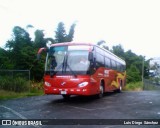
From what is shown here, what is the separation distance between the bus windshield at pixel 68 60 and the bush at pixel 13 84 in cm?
669

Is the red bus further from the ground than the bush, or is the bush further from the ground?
the red bus

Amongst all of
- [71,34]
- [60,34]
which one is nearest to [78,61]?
[60,34]

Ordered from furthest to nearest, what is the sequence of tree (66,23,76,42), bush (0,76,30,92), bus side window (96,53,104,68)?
tree (66,23,76,42), bush (0,76,30,92), bus side window (96,53,104,68)

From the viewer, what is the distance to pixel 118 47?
206 feet

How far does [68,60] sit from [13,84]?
7.74 meters

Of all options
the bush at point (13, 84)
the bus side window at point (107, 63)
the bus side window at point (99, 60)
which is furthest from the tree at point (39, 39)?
the bus side window at point (99, 60)

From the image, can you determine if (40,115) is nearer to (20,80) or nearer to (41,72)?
(20,80)

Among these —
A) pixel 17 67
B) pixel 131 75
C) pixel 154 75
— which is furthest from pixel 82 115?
pixel 154 75

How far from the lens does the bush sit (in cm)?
1901

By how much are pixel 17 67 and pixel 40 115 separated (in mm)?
21610

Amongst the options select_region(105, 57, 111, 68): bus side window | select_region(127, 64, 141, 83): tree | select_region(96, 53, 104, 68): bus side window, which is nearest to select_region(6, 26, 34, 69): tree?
select_region(105, 57, 111, 68): bus side window

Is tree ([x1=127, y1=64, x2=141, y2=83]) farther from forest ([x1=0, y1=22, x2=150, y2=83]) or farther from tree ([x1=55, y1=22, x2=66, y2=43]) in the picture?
tree ([x1=55, y1=22, x2=66, y2=43])

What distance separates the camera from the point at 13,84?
63.1 feet

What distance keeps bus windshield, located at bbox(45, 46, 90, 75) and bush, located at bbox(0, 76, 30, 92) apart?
6692mm
